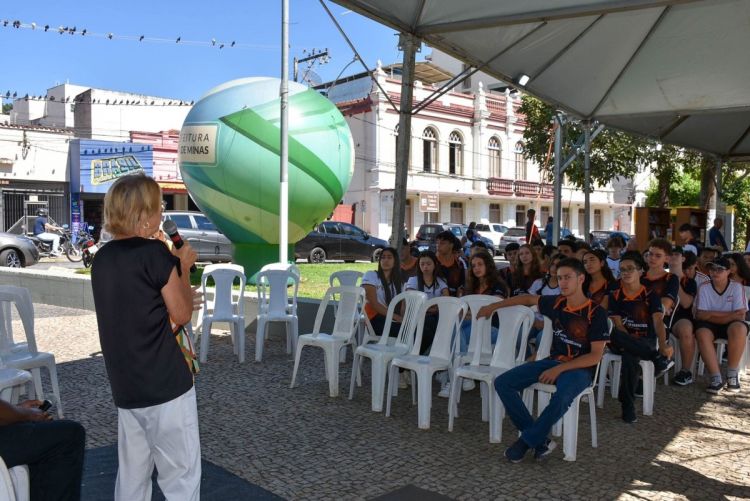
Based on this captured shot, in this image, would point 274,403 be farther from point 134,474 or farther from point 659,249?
point 659,249

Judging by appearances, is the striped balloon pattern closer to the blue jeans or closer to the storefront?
the blue jeans

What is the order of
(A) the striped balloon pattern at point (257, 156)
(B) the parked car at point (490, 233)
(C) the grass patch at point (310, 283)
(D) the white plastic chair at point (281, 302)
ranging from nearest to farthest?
1. (D) the white plastic chair at point (281, 302)
2. (A) the striped balloon pattern at point (257, 156)
3. (C) the grass patch at point (310, 283)
4. (B) the parked car at point (490, 233)

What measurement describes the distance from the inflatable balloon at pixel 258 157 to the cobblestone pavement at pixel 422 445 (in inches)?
202

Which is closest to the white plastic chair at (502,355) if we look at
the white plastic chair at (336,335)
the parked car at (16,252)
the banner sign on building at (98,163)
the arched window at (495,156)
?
the white plastic chair at (336,335)

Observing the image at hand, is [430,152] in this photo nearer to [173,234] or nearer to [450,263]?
[450,263]

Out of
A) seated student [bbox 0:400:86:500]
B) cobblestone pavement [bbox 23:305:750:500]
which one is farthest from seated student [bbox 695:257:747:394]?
seated student [bbox 0:400:86:500]

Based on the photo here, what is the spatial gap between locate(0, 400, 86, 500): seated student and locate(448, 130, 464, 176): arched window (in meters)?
36.0

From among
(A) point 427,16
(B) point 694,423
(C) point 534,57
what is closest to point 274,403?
(B) point 694,423

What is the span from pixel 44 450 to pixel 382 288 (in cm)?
429

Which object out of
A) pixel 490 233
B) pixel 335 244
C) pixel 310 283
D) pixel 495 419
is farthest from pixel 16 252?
pixel 490 233

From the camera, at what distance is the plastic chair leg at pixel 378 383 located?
5809 millimetres

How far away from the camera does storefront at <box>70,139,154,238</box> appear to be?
97.6 feet

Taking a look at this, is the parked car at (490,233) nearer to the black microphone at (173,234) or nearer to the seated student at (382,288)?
the seated student at (382,288)

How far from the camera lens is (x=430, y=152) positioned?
37.2 metres
